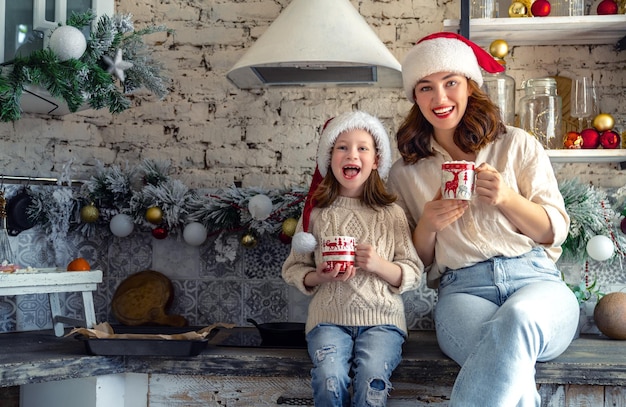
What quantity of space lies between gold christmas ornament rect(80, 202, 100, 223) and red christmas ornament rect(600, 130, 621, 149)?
2.01 m

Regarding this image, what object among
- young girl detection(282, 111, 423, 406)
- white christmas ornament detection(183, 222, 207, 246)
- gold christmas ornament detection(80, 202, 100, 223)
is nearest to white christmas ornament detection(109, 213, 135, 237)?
gold christmas ornament detection(80, 202, 100, 223)

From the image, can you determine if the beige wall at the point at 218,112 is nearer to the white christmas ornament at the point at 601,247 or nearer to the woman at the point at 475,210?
the woman at the point at 475,210

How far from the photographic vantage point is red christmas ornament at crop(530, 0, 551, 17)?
2705 millimetres

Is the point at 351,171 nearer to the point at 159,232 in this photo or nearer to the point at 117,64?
the point at 117,64

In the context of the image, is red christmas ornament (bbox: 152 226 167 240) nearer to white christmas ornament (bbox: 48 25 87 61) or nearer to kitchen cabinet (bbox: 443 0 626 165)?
white christmas ornament (bbox: 48 25 87 61)

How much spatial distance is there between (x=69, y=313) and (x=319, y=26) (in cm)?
159

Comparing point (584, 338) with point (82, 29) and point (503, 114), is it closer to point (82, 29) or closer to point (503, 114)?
point (503, 114)

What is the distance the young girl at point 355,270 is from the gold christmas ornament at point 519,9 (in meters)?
0.86

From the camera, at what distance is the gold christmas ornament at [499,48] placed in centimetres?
272

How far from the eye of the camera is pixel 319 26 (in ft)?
8.50

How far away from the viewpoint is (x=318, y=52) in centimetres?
250

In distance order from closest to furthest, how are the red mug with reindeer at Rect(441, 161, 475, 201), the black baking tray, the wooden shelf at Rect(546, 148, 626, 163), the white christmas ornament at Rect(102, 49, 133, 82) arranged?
the red mug with reindeer at Rect(441, 161, 475, 201)
the black baking tray
the white christmas ornament at Rect(102, 49, 133, 82)
the wooden shelf at Rect(546, 148, 626, 163)

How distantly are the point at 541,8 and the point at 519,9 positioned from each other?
0.08 m

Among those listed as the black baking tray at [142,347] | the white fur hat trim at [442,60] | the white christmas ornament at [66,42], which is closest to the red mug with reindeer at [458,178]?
the white fur hat trim at [442,60]
